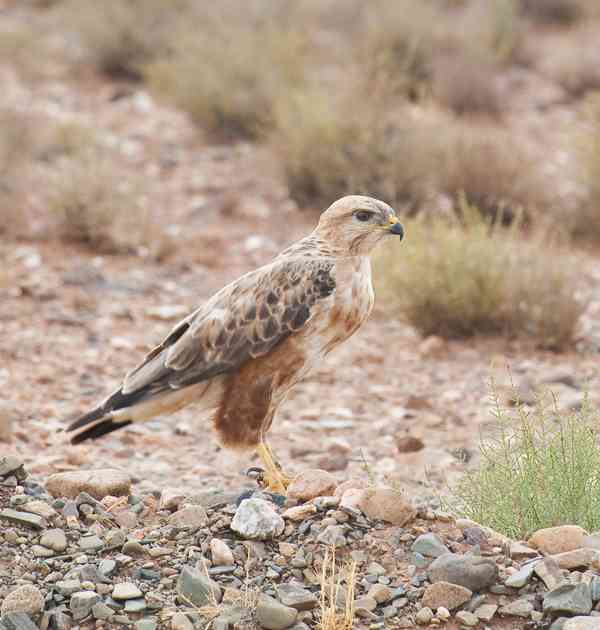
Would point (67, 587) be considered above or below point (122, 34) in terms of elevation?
above

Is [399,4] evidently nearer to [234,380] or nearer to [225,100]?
[225,100]

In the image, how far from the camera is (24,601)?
142 inches

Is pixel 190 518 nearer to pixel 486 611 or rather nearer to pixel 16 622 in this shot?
pixel 16 622

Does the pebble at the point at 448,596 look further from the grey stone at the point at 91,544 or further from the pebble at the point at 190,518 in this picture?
the grey stone at the point at 91,544

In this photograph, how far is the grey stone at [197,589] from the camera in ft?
12.3

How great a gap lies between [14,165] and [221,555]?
7.32 metres

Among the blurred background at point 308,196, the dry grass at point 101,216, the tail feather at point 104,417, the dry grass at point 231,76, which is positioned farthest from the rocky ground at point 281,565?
the dry grass at point 231,76

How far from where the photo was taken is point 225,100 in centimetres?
1240

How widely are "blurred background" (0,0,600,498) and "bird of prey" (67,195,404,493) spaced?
74cm

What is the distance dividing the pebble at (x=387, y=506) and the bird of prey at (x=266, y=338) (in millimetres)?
803

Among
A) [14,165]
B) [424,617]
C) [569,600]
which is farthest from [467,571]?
[14,165]

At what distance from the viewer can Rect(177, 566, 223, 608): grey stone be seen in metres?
3.73

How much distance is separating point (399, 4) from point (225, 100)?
395 cm

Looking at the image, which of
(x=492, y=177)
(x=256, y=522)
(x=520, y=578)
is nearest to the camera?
(x=520, y=578)
